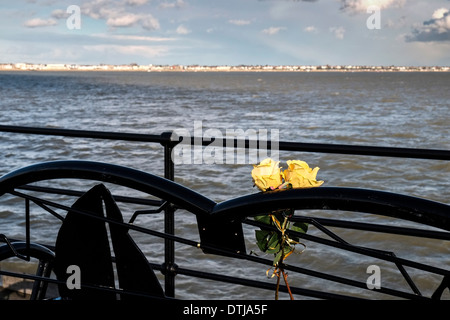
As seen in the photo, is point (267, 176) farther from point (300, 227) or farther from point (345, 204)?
point (345, 204)

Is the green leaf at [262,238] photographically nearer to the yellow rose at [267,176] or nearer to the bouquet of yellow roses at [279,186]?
the bouquet of yellow roses at [279,186]

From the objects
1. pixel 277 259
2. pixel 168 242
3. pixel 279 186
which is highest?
pixel 279 186

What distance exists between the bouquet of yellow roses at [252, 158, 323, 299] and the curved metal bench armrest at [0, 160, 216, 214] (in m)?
0.19

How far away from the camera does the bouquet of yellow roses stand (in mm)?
1608

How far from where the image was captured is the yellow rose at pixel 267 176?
160 centimetres

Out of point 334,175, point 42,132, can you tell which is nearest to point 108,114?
point 334,175

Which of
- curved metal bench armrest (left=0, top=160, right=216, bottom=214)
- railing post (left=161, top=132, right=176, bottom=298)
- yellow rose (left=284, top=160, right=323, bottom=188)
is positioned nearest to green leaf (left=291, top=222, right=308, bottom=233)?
yellow rose (left=284, top=160, right=323, bottom=188)

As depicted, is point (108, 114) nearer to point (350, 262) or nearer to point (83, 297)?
point (350, 262)

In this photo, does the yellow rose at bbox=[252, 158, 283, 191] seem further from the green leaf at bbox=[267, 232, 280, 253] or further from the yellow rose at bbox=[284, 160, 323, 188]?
the green leaf at bbox=[267, 232, 280, 253]

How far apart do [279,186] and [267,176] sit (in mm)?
45

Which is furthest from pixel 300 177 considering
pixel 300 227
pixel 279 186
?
pixel 300 227

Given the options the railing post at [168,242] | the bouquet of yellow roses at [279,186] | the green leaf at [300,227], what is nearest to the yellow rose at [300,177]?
the bouquet of yellow roses at [279,186]

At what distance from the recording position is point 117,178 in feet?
5.25

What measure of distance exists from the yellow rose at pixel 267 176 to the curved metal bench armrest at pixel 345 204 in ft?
0.54
